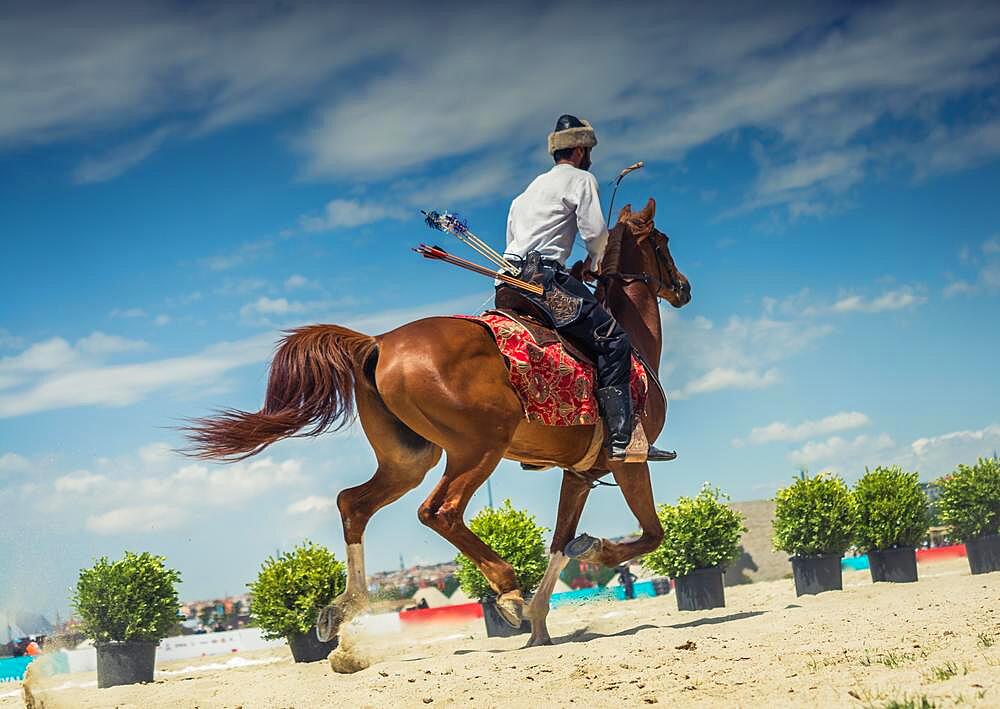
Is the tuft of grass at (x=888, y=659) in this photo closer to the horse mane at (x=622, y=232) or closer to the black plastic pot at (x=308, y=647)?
the horse mane at (x=622, y=232)

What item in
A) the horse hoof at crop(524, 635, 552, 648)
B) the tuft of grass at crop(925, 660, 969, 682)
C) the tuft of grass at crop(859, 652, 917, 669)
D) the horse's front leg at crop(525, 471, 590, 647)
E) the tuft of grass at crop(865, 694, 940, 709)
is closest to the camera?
the tuft of grass at crop(865, 694, 940, 709)

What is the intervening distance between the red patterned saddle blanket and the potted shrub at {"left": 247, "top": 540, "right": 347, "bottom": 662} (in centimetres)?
345

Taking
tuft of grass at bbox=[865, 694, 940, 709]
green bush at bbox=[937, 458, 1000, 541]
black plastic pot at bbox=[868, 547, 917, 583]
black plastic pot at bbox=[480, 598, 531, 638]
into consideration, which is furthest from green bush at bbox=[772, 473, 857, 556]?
tuft of grass at bbox=[865, 694, 940, 709]

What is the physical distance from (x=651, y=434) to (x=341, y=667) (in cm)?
289

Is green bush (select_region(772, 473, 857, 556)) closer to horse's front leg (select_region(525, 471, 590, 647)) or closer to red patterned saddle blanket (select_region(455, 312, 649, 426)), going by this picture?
horse's front leg (select_region(525, 471, 590, 647))

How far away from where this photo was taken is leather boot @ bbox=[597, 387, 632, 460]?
7258 mm

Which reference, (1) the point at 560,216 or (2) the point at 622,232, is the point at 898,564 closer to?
(2) the point at 622,232

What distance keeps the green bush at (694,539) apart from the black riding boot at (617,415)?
3.71 m

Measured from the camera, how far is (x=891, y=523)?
1208 centimetres

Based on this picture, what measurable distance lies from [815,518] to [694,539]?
1691 mm

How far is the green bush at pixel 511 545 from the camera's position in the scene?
9953mm

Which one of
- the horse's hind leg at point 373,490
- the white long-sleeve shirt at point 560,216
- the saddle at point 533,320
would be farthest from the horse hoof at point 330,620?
the white long-sleeve shirt at point 560,216

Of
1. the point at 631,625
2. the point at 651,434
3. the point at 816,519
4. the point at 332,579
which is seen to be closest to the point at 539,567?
the point at 631,625

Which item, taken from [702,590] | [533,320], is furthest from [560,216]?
[702,590]
